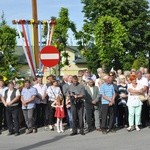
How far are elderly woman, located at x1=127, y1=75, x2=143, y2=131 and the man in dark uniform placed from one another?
5.17 ft

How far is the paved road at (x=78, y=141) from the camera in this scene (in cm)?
1205

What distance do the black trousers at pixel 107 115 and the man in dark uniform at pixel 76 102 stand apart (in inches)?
27.7

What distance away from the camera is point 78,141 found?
13141mm

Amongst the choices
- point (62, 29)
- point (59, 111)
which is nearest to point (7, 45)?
point (62, 29)

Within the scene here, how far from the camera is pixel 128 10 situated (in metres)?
54.2

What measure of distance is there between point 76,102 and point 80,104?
0.16 m

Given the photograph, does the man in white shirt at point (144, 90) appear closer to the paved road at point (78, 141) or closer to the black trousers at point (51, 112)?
the paved road at point (78, 141)

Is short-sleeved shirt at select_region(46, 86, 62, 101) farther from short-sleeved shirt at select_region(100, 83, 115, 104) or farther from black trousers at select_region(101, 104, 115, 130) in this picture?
black trousers at select_region(101, 104, 115, 130)

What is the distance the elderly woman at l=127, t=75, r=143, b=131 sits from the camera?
49.1 feet

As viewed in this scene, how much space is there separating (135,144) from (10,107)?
4785 millimetres

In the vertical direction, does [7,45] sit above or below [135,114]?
above

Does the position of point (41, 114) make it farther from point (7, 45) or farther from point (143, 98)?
point (7, 45)

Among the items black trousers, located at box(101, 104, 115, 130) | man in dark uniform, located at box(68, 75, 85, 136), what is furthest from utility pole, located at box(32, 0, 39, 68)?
black trousers, located at box(101, 104, 115, 130)

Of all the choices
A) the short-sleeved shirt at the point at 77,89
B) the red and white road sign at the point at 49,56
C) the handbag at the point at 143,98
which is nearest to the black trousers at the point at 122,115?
the handbag at the point at 143,98
